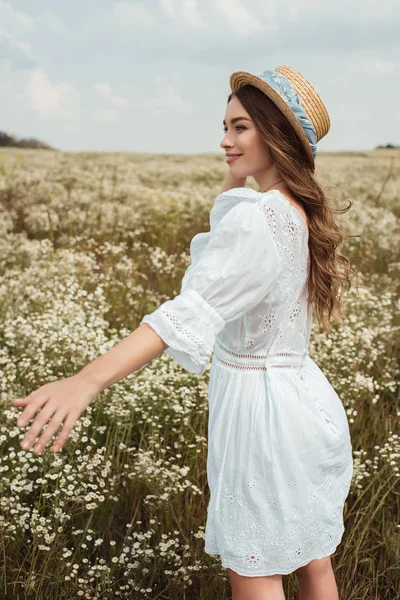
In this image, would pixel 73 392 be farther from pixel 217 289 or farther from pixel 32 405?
pixel 217 289

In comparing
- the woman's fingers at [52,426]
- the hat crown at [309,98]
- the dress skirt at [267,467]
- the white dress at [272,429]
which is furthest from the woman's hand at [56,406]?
the hat crown at [309,98]

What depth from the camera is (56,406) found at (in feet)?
4.79

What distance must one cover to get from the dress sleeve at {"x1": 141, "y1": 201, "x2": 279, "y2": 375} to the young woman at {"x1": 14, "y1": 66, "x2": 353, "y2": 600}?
2cm

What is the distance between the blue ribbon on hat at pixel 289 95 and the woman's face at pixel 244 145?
0.39ft

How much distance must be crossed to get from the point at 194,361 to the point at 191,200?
7663mm

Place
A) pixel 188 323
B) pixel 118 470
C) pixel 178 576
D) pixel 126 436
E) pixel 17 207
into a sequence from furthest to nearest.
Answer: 1. pixel 17 207
2. pixel 126 436
3. pixel 118 470
4. pixel 178 576
5. pixel 188 323

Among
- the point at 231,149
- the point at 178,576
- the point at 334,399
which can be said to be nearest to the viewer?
the point at 231,149

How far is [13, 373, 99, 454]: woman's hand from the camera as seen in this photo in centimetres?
143

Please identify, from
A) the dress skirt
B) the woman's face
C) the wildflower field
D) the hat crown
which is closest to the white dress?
the dress skirt

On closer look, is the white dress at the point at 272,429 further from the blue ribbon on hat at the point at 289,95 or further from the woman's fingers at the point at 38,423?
the woman's fingers at the point at 38,423

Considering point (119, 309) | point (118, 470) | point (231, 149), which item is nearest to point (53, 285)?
point (119, 309)

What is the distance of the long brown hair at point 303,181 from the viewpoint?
211 centimetres

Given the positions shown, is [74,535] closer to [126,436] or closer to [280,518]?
[126,436]

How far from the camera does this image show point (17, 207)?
895 centimetres
